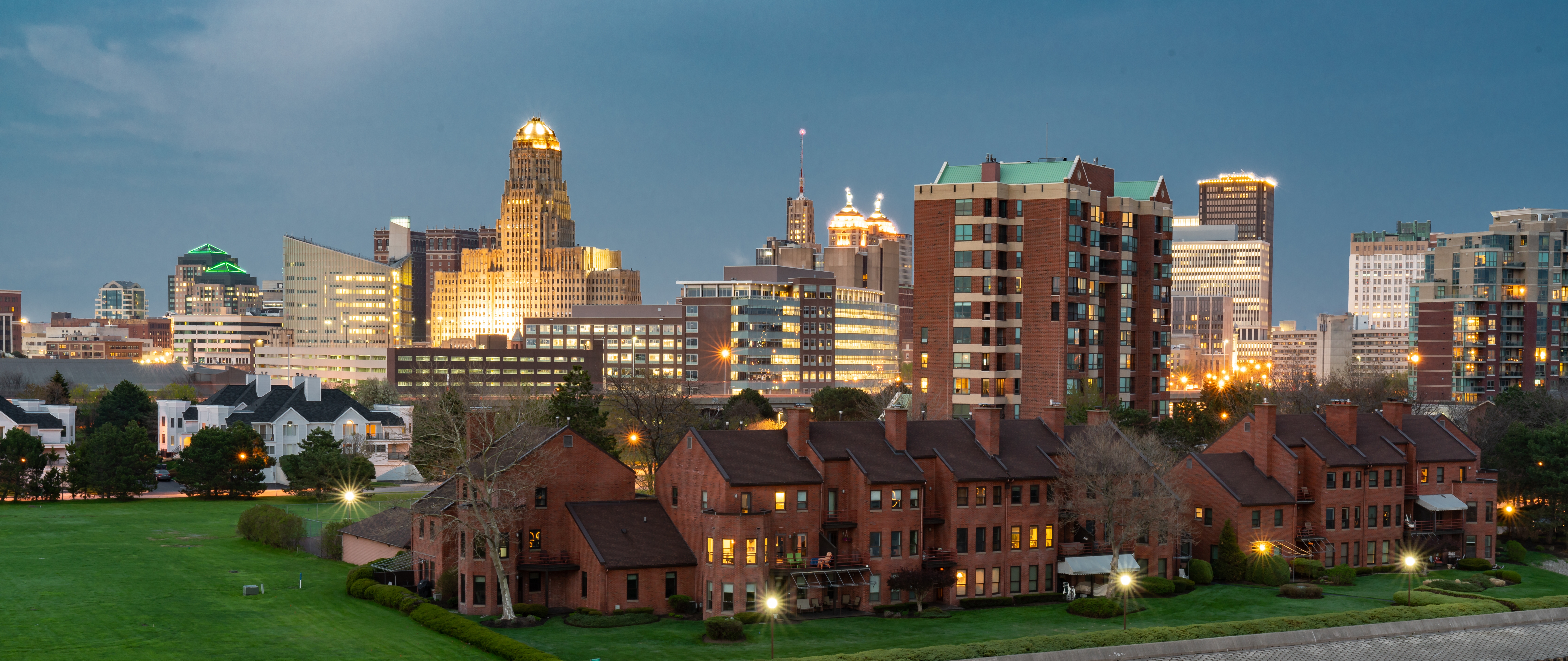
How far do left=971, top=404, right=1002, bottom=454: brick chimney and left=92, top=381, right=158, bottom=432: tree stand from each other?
384ft

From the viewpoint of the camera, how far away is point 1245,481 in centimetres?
8450

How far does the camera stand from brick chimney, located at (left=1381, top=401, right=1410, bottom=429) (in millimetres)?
93375

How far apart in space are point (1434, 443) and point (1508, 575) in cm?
1244

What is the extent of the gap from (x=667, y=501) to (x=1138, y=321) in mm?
75200

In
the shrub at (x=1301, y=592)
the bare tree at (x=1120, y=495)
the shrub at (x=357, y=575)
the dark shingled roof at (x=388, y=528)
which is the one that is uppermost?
the bare tree at (x=1120, y=495)

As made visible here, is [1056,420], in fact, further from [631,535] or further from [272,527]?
[272,527]

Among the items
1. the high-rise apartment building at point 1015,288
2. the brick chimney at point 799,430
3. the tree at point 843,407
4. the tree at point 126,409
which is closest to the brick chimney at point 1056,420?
the brick chimney at point 799,430

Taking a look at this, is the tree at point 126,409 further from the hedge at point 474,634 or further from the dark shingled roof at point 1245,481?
the dark shingled roof at point 1245,481

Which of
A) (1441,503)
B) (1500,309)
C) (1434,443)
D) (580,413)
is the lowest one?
(1441,503)

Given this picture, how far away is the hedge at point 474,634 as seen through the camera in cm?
5850

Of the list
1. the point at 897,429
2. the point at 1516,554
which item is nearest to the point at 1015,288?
the point at 1516,554

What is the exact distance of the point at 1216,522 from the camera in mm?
83188

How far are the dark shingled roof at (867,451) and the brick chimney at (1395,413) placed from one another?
37.9m

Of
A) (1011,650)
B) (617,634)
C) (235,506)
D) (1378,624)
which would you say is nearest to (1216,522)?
(1378,624)
